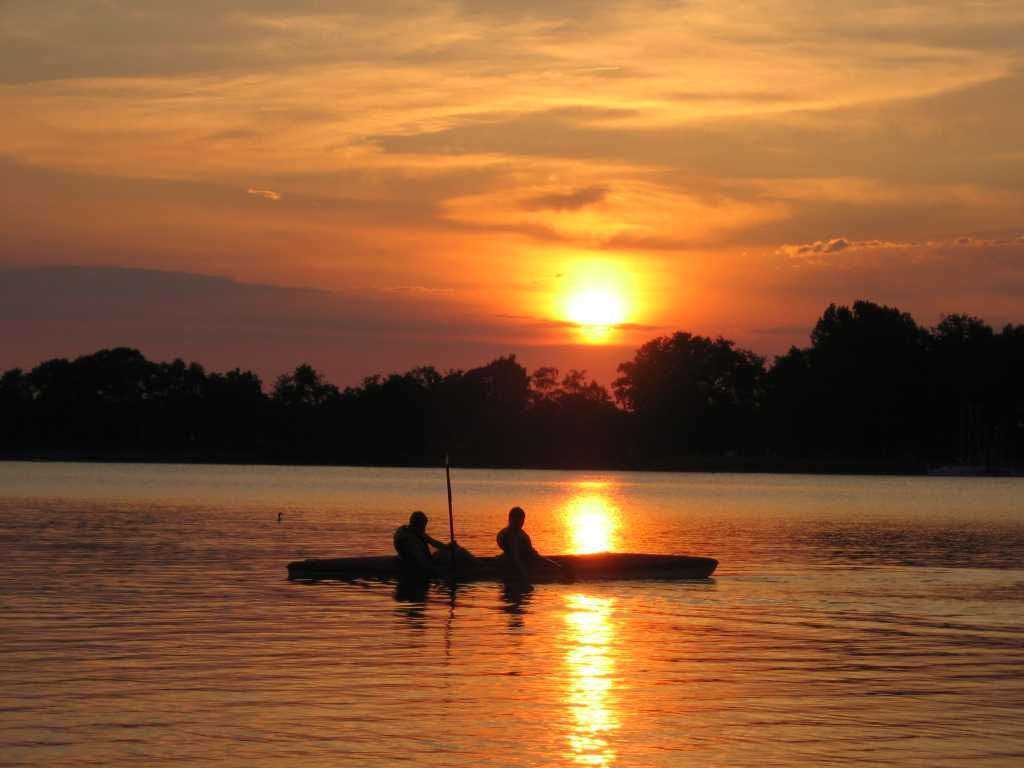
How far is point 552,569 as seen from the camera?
35531mm

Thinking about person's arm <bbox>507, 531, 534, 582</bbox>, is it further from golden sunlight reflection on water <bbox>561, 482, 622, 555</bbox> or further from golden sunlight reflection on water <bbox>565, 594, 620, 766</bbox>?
golden sunlight reflection on water <bbox>561, 482, 622, 555</bbox>

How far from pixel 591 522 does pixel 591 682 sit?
5450cm

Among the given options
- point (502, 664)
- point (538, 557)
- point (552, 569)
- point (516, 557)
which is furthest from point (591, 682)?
point (552, 569)

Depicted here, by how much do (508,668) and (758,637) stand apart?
5675mm

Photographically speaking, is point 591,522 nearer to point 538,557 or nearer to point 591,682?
point 538,557

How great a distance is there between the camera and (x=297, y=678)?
20438 mm

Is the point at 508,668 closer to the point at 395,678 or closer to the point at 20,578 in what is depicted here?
the point at 395,678

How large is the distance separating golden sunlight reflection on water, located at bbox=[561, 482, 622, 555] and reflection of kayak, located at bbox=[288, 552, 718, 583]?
21.7ft

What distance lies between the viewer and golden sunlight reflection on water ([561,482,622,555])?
55244mm

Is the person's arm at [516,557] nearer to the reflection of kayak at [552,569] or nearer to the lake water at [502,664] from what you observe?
the reflection of kayak at [552,569]

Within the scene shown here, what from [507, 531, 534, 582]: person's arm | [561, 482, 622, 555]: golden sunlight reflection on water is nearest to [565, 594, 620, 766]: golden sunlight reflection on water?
[507, 531, 534, 582]: person's arm

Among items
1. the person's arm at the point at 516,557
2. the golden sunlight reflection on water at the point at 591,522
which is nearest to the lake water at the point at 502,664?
the person's arm at the point at 516,557

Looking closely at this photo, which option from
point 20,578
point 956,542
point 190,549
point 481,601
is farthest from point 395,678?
point 956,542

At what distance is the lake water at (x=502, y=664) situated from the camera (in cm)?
1641
